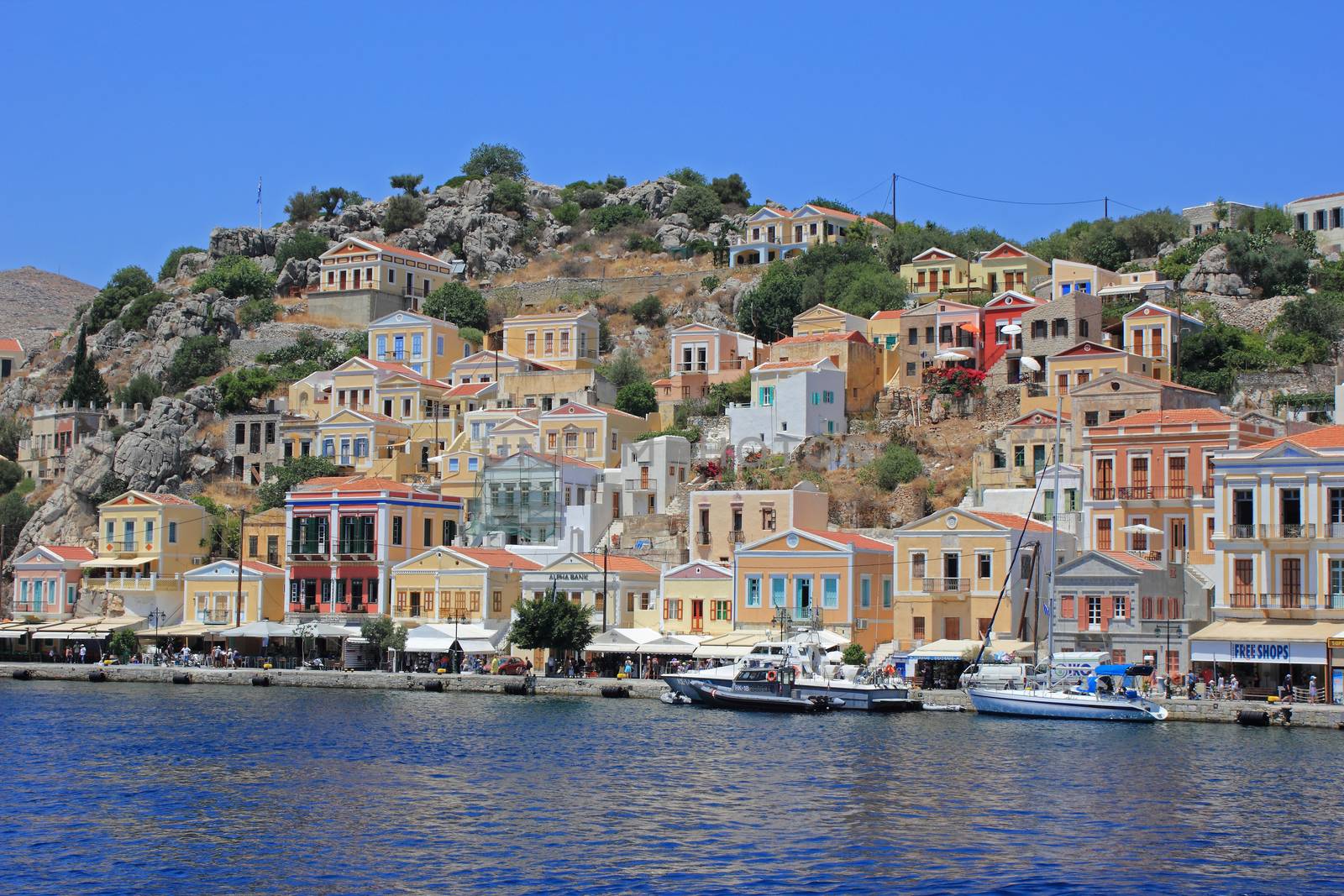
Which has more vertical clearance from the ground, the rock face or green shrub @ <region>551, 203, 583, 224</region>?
green shrub @ <region>551, 203, 583, 224</region>

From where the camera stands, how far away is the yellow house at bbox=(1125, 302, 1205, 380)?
8150 cm

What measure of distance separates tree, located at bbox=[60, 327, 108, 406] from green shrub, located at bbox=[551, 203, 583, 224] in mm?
41975

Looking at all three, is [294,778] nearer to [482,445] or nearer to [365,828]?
[365,828]

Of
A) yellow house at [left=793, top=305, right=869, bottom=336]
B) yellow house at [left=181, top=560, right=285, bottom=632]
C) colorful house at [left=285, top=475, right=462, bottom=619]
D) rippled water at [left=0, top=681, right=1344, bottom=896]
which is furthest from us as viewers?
yellow house at [left=793, top=305, right=869, bottom=336]

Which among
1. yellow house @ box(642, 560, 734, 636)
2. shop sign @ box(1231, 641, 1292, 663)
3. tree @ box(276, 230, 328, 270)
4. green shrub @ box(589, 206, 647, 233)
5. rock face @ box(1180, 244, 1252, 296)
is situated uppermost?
green shrub @ box(589, 206, 647, 233)

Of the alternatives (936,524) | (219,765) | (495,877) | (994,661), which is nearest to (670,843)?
(495,877)

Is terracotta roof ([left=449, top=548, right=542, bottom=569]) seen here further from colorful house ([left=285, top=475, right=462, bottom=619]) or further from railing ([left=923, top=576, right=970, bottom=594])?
railing ([left=923, top=576, right=970, bottom=594])

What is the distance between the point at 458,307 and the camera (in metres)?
115

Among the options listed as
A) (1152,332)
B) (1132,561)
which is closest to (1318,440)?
(1132,561)

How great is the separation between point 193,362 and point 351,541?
120 feet

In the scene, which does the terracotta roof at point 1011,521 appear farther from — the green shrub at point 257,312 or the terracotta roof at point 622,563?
the green shrub at point 257,312

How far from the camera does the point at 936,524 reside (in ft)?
217

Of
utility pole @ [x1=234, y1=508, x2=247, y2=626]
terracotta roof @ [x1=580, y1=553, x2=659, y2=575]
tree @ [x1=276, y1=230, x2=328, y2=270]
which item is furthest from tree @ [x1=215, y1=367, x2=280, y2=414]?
terracotta roof @ [x1=580, y1=553, x2=659, y2=575]

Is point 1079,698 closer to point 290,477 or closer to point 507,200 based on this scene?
point 290,477
